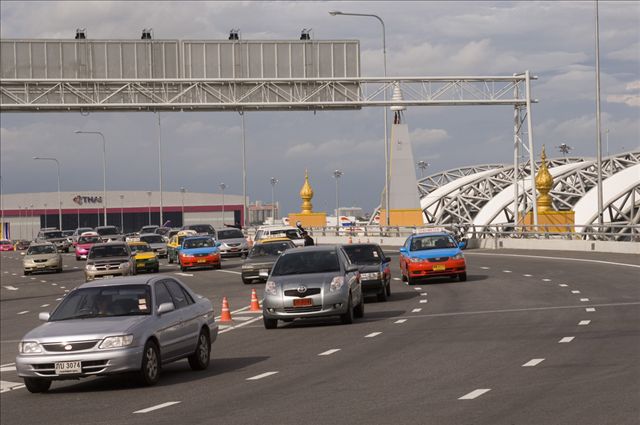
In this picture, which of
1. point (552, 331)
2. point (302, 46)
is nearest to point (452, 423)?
point (552, 331)

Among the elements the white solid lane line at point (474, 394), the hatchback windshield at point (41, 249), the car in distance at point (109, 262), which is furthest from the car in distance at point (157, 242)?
the white solid lane line at point (474, 394)

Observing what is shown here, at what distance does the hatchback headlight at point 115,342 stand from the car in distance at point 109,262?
29.6 metres

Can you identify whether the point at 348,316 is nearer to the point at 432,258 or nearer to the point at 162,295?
the point at 162,295

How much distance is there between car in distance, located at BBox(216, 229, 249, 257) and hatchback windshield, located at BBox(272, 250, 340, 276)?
3532cm

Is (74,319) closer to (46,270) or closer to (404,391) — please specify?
(404,391)

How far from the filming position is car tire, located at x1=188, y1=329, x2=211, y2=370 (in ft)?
54.4

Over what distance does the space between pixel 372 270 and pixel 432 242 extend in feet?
20.8

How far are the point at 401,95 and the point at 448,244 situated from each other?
2185cm

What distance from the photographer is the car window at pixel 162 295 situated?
15.9 metres

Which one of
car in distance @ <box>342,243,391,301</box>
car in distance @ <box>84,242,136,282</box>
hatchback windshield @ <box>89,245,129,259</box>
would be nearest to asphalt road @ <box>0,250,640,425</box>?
car in distance @ <box>342,243,391,301</box>

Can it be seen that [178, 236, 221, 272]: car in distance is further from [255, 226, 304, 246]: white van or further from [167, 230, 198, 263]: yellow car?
[167, 230, 198, 263]: yellow car

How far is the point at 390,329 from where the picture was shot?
21953mm

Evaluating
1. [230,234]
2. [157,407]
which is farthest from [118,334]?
[230,234]

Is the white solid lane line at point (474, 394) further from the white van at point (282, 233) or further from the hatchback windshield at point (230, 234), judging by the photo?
the hatchback windshield at point (230, 234)
